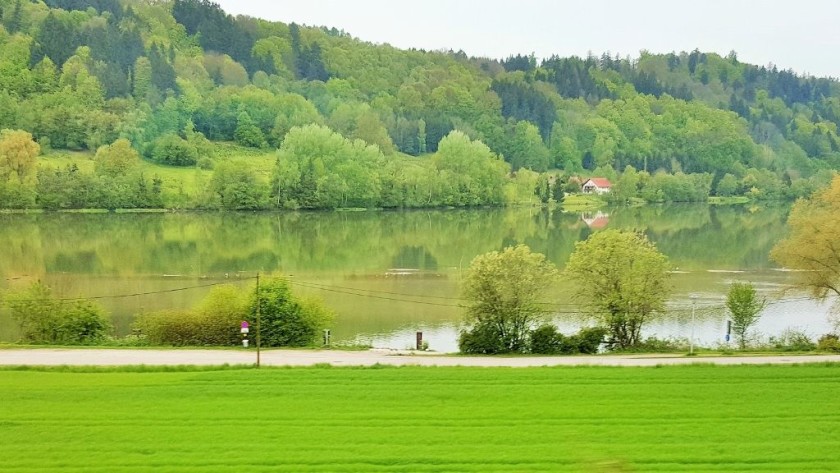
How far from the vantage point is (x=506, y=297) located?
30.3m

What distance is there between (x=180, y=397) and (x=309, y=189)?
9055 cm

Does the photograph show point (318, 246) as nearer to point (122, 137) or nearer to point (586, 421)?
point (586, 421)

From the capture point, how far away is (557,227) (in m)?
90.3

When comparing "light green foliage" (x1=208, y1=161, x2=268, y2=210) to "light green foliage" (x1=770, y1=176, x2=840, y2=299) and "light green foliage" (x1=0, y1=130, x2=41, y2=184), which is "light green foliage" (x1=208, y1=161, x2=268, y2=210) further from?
"light green foliage" (x1=770, y1=176, x2=840, y2=299)

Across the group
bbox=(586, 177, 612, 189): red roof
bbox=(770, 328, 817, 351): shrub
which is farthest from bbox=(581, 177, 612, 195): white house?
bbox=(770, 328, 817, 351): shrub

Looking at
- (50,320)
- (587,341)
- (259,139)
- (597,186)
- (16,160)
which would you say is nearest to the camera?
(587,341)

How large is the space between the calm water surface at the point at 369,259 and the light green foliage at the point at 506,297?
222 cm

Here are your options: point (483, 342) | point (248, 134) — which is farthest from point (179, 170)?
point (483, 342)

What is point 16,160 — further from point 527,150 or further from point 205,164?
point 527,150

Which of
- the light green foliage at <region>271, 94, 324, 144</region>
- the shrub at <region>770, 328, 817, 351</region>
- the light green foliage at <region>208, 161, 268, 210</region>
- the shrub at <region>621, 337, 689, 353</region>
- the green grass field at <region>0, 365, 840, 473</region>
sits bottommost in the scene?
the shrub at <region>770, 328, 817, 351</region>

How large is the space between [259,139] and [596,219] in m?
61.6

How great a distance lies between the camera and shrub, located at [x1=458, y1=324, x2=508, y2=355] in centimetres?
2995

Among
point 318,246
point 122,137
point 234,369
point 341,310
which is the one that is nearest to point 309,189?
point 122,137

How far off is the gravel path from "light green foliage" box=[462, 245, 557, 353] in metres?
2.05
